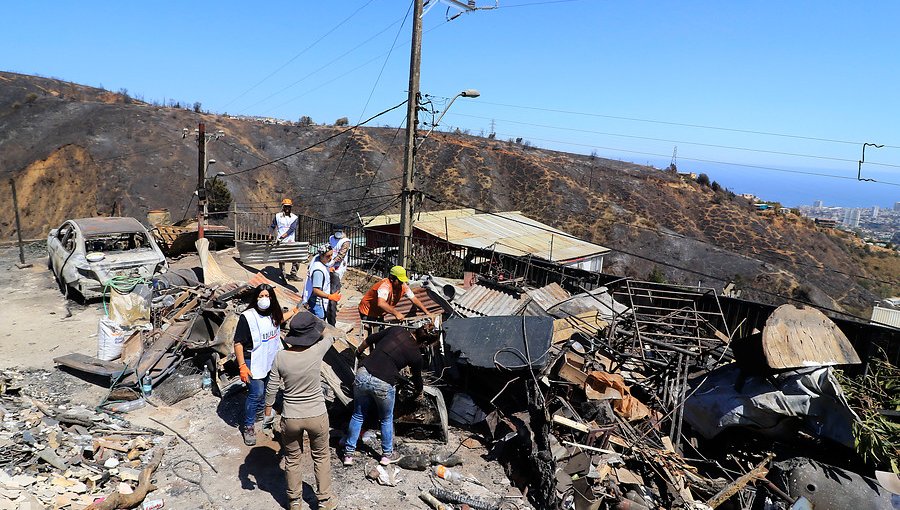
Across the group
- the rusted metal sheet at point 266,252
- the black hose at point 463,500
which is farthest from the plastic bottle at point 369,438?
the rusted metal sheet at point 266,252

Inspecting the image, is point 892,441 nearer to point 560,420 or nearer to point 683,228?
point 560,420

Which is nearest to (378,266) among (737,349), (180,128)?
(737,349)

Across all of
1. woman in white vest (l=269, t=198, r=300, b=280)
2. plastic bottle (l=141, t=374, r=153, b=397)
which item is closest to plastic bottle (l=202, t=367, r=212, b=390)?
plastic bottle (l=141, t=374, r=153, b=397)

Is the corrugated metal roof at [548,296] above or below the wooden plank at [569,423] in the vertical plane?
above

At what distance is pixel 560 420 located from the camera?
5.52 meters

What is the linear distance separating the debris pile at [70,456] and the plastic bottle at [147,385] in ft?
1.87

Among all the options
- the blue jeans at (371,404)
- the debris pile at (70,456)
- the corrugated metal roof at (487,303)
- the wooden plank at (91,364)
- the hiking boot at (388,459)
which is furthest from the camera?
the corrugated metal roof at (487,303)

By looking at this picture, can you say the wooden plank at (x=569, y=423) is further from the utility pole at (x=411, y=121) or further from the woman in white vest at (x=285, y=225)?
the woman in white vest at (x=285, y=225)

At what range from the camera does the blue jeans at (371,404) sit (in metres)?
5.04

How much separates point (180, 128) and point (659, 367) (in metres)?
38.0

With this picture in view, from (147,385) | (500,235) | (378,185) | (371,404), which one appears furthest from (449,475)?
(378,185)

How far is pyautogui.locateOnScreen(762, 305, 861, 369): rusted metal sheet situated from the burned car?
34.5 feet

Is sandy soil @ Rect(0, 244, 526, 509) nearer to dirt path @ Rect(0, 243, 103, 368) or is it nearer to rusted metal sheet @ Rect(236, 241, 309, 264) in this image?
dirt path @ Rect(0, 243, 103, 368)

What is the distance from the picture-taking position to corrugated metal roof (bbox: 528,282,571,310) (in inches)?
348
